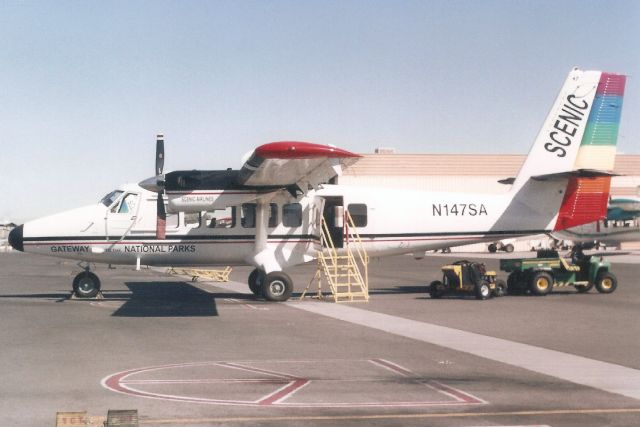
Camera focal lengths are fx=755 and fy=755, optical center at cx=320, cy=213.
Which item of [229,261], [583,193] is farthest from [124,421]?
[583,193]

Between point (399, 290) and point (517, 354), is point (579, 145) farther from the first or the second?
point (517, 354)

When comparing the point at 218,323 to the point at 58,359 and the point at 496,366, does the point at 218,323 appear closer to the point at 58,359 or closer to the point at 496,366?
the point at 58,359

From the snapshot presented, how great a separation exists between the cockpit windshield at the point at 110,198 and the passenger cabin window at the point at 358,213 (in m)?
7.05

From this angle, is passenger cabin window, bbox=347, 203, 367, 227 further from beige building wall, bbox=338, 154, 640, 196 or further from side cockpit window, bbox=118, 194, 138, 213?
beige building wall, bbox=338, 154, 640, 196

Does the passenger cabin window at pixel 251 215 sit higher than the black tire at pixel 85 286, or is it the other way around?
the passenger cabin window at pixel 251 215

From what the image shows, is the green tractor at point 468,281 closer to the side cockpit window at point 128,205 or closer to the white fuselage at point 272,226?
the white fuselage at point 272,226

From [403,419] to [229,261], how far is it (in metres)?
15.5

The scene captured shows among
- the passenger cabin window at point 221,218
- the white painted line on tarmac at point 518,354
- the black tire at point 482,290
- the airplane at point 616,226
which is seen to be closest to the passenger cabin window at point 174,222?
the passenger cabin window at point 221,218

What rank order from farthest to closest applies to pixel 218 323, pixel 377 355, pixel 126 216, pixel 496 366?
pixel 126 216, pixel 218 323, pixel 377 355, pixel 496 366

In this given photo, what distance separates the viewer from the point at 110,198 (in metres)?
22.7

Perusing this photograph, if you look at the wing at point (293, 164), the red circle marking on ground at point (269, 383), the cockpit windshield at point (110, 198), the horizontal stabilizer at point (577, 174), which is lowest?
the red circle marking on ground at point (269, 383)

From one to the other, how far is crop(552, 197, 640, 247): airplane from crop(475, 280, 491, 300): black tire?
35.7 m

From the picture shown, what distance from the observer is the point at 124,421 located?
220 inches

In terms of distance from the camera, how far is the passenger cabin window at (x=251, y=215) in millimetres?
22875
